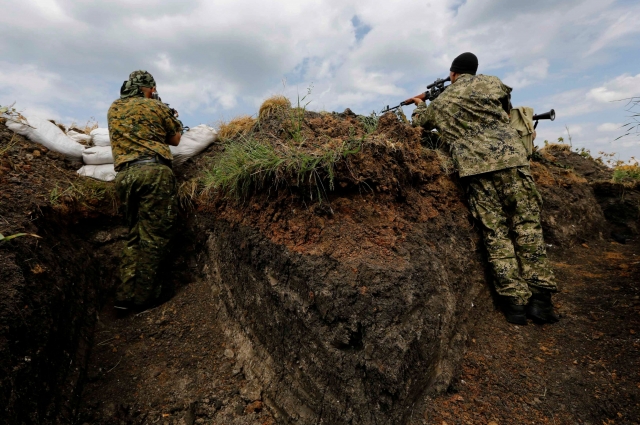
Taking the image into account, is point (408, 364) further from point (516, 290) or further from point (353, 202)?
point (516, 290)

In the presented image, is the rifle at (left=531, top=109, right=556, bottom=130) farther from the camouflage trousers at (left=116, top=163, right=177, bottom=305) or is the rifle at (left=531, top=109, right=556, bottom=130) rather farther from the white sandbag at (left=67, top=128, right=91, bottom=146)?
the white sandbag at (left=67, top=128, right=91, bottom=146)

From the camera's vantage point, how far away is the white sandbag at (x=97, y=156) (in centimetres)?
380

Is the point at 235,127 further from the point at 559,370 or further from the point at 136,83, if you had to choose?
the point at 559,370

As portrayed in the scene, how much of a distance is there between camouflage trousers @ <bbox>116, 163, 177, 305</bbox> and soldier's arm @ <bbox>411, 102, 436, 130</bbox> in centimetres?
267

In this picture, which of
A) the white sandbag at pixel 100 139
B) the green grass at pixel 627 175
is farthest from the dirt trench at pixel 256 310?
the green grass at pixel 627 175

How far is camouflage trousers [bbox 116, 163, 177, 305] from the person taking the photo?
314 cm

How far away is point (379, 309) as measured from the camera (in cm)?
204

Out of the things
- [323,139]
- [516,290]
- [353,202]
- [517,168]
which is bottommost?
[516,290]

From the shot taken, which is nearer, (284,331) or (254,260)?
(284,331)

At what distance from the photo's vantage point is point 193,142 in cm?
404

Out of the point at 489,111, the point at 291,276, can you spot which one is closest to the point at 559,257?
the point at 489,111

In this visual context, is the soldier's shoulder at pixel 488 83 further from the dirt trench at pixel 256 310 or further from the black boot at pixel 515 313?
the black boot at pixel 515 313

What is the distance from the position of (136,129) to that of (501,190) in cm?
357

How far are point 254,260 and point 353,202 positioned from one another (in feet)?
2.98
